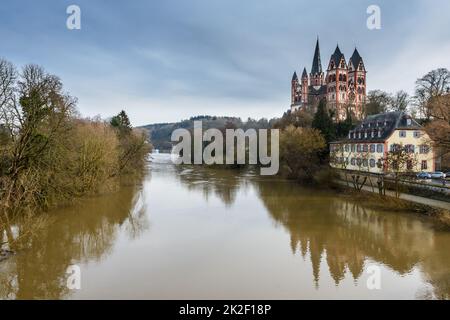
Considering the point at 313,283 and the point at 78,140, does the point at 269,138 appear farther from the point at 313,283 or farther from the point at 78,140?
the point at 313,283

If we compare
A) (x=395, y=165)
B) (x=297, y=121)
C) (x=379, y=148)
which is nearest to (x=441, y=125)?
(x=395, y=165)

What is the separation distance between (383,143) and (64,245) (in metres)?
32.1

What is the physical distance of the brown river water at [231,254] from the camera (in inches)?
443

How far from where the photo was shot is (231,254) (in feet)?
48.3

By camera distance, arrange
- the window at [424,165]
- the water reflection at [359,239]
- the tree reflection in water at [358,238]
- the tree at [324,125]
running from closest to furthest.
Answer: the tree reflection in water at [358,238]
the water reflection at [359,239]
the window at [424,165]
the tree at [324,125]

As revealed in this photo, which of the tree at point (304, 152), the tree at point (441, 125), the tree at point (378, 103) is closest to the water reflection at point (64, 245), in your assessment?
the tree at point (441, 125)

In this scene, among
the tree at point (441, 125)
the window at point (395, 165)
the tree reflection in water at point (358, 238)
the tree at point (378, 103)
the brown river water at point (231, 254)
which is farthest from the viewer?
the tree at point (378, 103)

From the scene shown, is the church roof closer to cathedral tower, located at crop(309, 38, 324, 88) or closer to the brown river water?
cathedral tower, located at crop(309, 38, 324, 88)

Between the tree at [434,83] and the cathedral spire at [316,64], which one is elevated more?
the cathedral spire at [316,64]

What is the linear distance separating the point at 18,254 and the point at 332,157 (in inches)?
1247

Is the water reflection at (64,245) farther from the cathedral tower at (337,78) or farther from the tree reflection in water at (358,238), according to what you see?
the cathedral tower at (337,78)

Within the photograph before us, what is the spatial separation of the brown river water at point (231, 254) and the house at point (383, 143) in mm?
14819

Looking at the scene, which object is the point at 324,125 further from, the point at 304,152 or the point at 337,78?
the point at 337,78
